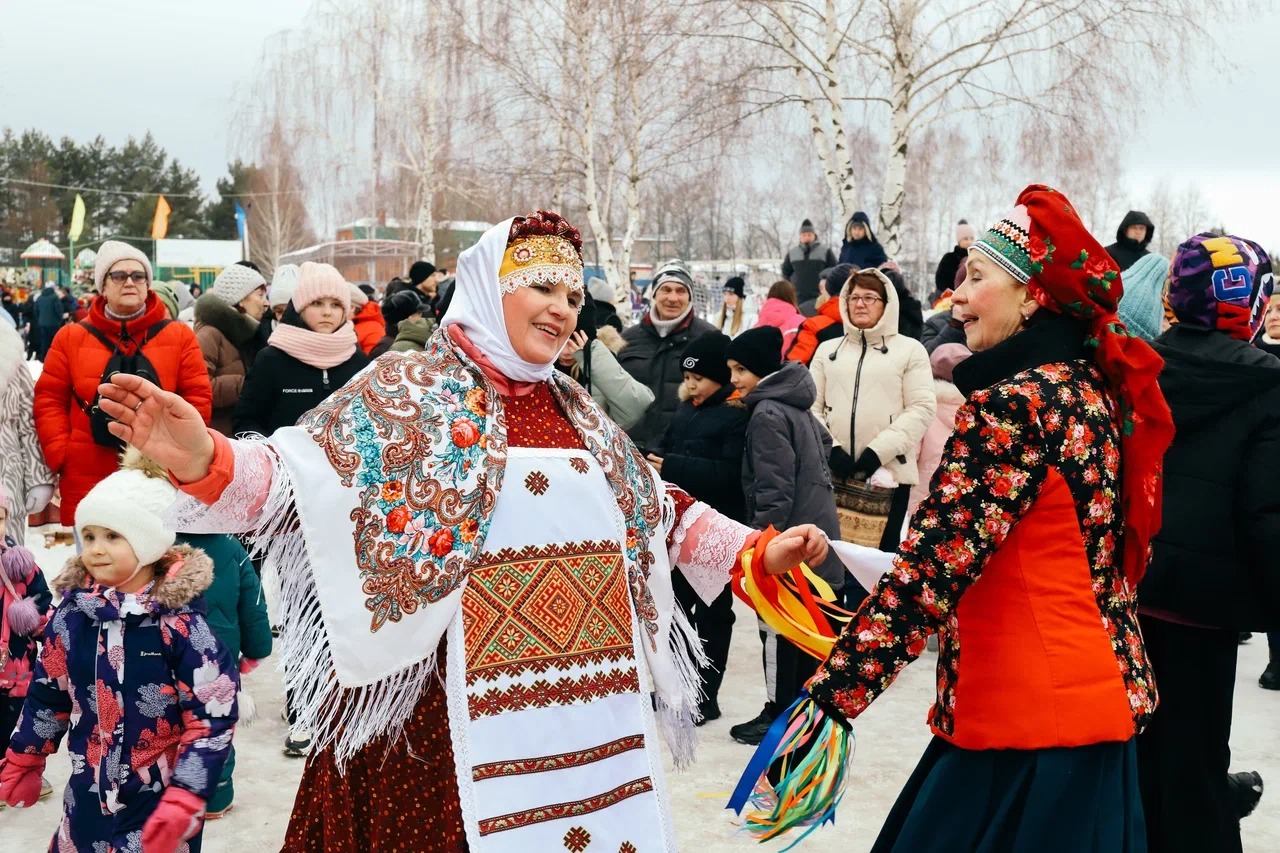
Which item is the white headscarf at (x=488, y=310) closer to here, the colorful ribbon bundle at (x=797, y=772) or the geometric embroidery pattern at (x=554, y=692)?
the geometric embroidery pattern at (x=554, y=692)

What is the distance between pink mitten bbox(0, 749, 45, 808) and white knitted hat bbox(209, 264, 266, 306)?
4413mm

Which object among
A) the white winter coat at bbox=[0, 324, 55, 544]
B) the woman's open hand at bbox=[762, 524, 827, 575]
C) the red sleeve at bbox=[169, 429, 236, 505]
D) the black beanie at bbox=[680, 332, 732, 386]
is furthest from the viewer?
the black beanie at bbox=[680, 332, 732, 386]

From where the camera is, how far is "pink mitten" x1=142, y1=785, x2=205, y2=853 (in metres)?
3.26

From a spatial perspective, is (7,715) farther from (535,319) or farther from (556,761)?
(535,319)

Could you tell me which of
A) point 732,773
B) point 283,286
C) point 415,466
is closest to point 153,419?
point 415,466

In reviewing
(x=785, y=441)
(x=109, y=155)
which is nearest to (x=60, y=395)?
(x=785, y=441)

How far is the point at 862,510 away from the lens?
6.34 meters

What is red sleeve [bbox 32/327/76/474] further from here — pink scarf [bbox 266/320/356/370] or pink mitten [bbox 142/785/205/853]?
pink mitten [bbox 142/785/205/853]

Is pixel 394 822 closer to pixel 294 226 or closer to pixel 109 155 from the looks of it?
pixel 294 226

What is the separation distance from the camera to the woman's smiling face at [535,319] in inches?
115

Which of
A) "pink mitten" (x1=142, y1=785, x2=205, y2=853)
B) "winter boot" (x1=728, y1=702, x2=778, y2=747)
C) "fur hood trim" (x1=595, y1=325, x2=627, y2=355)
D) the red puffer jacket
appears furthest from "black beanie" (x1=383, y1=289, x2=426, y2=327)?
"pink mitten" (x1=142, y1=785, x2=205, y2=853)

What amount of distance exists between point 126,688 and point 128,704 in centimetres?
Answer: 4

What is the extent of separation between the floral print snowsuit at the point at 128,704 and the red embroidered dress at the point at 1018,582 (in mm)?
1816

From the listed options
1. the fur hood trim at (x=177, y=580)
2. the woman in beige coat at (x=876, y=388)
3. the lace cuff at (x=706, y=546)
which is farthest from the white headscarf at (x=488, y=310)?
the woman in beige coat at (x=876, y=388)
